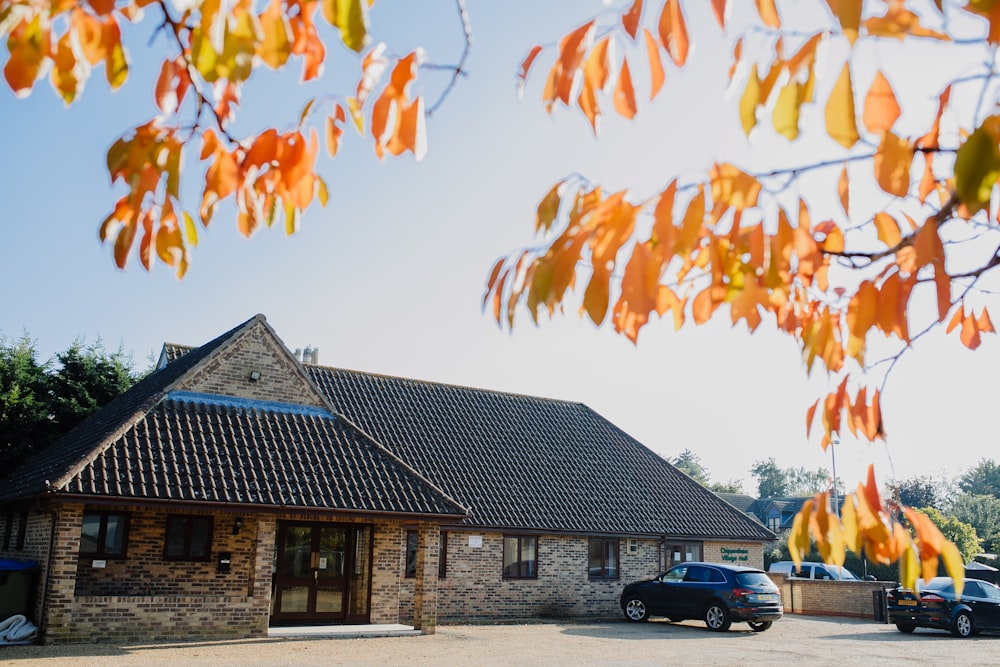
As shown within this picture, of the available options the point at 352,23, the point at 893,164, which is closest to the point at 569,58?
the point at 352,23

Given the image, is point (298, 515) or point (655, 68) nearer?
point (655, 68)

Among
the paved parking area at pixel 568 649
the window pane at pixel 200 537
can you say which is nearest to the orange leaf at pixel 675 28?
the paved parking area at pixel 568 649

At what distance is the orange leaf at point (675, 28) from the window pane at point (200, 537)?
1733cm

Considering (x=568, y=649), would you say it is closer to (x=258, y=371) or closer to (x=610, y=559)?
(x=610, y=559)

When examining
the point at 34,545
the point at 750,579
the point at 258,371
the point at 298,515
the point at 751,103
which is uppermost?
Answer: the point at 258,371

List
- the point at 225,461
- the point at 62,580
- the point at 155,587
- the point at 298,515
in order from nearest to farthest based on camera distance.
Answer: the point at 62,580, the point at 155,587, the point at 225,461, the point at 298,515

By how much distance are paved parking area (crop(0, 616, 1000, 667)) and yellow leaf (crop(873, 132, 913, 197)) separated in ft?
46.3

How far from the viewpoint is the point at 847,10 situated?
1878 millimetres

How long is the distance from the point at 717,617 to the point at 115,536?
14.8 metres

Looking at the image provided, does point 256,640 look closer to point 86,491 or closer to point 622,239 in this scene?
point 86,491

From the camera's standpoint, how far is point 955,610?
2383cm

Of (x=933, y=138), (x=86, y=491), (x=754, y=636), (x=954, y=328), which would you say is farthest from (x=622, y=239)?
(x=754, y=636)

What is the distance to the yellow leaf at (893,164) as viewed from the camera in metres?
2.19

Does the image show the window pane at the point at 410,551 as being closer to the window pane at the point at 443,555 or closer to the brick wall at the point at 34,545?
the window pane at the point at 443,555
